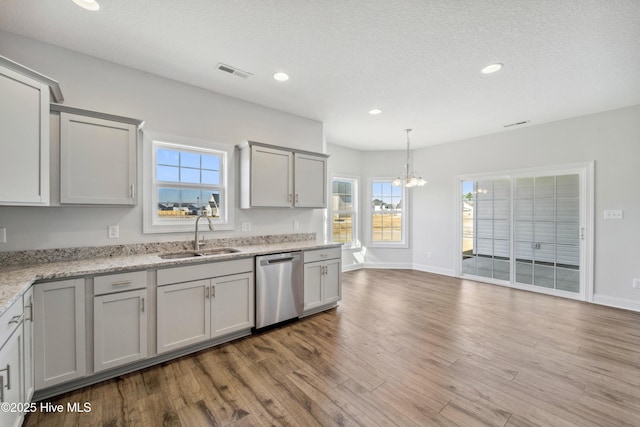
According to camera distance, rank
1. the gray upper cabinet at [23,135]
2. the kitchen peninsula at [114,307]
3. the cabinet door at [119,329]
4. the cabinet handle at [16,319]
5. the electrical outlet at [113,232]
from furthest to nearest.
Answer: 1. the electrical outlet at [113,232]
2. the cabinet door at [119,329]
3. the kitchen peninsula at [114,307]
4. the gray upper cabinet at [23,135]
5. the cabinet handle at [16,319]

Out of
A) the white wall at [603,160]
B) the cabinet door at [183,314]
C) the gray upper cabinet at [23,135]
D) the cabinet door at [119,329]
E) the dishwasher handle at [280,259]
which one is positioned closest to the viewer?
the gray upper cabinet at [23,135]

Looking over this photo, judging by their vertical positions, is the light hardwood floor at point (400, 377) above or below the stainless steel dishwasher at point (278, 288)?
below

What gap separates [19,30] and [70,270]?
2.04 m

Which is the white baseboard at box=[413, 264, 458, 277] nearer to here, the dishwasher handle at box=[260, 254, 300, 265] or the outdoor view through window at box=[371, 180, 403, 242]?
the outdoor view through window at box=[371, 180, 403, 242]

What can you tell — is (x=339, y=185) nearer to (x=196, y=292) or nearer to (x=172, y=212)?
(x=172, y=212)

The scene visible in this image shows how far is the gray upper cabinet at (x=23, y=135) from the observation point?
5.67 ft

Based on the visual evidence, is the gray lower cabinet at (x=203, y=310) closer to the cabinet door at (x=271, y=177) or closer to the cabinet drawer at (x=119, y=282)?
the cabinet drawer at (x=119, y=282)

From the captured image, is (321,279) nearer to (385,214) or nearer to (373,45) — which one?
(373,45)

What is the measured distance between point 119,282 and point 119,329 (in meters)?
0.38

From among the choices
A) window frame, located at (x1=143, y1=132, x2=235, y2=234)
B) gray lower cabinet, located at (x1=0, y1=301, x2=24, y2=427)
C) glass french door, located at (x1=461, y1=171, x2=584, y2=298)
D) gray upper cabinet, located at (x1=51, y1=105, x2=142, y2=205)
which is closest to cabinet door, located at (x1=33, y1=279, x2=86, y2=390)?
gray lower cabinet, located at (x1=0, y1=301, x2=24, y2=427)

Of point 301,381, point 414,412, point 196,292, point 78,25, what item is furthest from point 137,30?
point 414,412

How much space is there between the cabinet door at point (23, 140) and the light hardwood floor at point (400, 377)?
1.49 meters

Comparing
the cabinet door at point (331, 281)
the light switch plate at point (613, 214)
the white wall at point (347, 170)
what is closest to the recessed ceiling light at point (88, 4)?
the cabinet door at point (331, 281)

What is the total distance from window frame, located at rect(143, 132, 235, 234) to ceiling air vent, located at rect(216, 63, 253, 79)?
838mm
